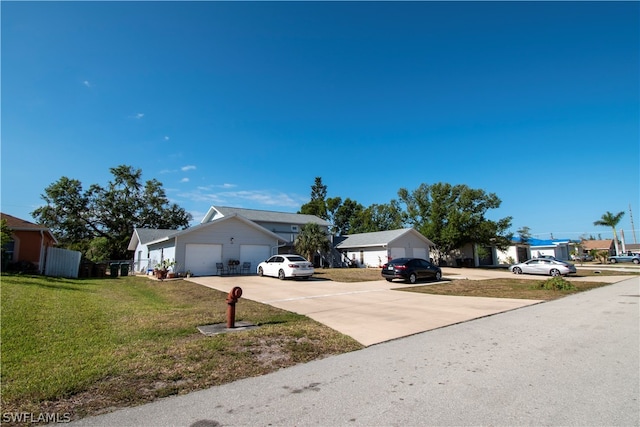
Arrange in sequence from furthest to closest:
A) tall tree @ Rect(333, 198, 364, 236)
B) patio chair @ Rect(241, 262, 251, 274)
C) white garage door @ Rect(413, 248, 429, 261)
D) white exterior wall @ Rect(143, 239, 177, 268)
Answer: tall tree @ Rect(333, 198, 364, 236) → white garage door @ Rect(413, 248, 429, 261) → patio chair @ Rect(241, 262, 251, 274) → white exterior wall @ Rect(143, 239, 177, 268)

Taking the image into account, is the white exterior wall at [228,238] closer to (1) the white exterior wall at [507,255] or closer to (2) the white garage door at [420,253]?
(2) the white garage door at [420,253]

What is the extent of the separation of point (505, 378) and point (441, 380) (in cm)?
92

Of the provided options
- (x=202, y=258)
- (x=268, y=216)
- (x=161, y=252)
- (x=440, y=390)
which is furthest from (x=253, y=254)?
(x=440, y=390)

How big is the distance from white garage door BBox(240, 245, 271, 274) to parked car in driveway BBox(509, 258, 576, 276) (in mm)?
Result: 20757

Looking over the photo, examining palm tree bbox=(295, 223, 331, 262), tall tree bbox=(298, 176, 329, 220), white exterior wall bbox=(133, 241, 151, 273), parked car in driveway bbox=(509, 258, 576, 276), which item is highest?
tall tree bbox=(298, 176, 329, 220)

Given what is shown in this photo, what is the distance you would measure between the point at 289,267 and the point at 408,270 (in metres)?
7.03

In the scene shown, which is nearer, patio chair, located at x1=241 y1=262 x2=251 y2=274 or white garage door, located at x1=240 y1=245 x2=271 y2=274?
patio chair, located at x1=241 y1=262 x2=251 y2=274

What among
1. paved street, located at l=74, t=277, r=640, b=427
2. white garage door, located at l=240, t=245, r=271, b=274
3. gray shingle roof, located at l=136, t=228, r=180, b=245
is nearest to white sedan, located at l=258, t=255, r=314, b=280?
white garage door, located at l=240, t=245, r=271, b=274

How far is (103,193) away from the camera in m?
45.1

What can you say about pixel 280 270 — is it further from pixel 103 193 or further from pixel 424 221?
pixel 103 193

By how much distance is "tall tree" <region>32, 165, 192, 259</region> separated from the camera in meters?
42.8

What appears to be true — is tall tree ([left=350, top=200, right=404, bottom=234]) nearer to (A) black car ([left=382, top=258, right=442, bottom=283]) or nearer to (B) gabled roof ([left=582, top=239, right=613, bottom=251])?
(A) black car ([left=382, top=258, right=442, bottom=283])

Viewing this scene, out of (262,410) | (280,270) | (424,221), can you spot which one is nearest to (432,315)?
(262,410)

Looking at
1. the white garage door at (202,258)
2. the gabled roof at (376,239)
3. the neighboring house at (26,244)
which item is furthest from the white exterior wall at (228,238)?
the gabled roof at (376,239)
